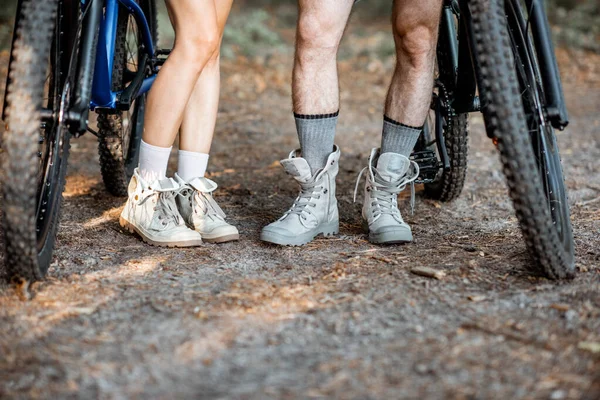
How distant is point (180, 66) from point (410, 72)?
2.66 ft

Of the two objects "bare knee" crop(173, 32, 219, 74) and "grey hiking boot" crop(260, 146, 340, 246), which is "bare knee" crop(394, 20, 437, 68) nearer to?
"grey hiking boot" crop(260, 146, 340, 246)

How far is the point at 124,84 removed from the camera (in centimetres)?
260

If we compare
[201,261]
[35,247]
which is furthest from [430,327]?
[35,247]

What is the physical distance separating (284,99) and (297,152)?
→ 3.05 m

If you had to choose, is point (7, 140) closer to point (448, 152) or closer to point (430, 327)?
point (430, 327)

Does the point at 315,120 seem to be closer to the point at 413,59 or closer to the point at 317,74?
the point at 317,74

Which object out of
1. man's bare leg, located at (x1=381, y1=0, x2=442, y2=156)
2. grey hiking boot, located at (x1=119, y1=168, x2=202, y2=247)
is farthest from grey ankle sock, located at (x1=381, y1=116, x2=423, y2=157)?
grey hiking boot, located at (x1=119, y1=168, x2=202, y2=247)

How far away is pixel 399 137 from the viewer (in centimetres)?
241

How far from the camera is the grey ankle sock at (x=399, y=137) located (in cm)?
240

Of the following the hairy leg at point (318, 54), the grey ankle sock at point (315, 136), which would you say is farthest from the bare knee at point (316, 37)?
the grey ankle sock at point (315, 136)

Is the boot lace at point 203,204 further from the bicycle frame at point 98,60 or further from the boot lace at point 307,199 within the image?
the bicycle frame at point 98,60

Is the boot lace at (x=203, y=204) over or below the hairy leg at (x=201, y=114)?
below

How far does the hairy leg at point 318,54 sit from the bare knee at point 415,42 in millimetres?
200

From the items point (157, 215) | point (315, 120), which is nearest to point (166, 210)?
point (157, 215)
